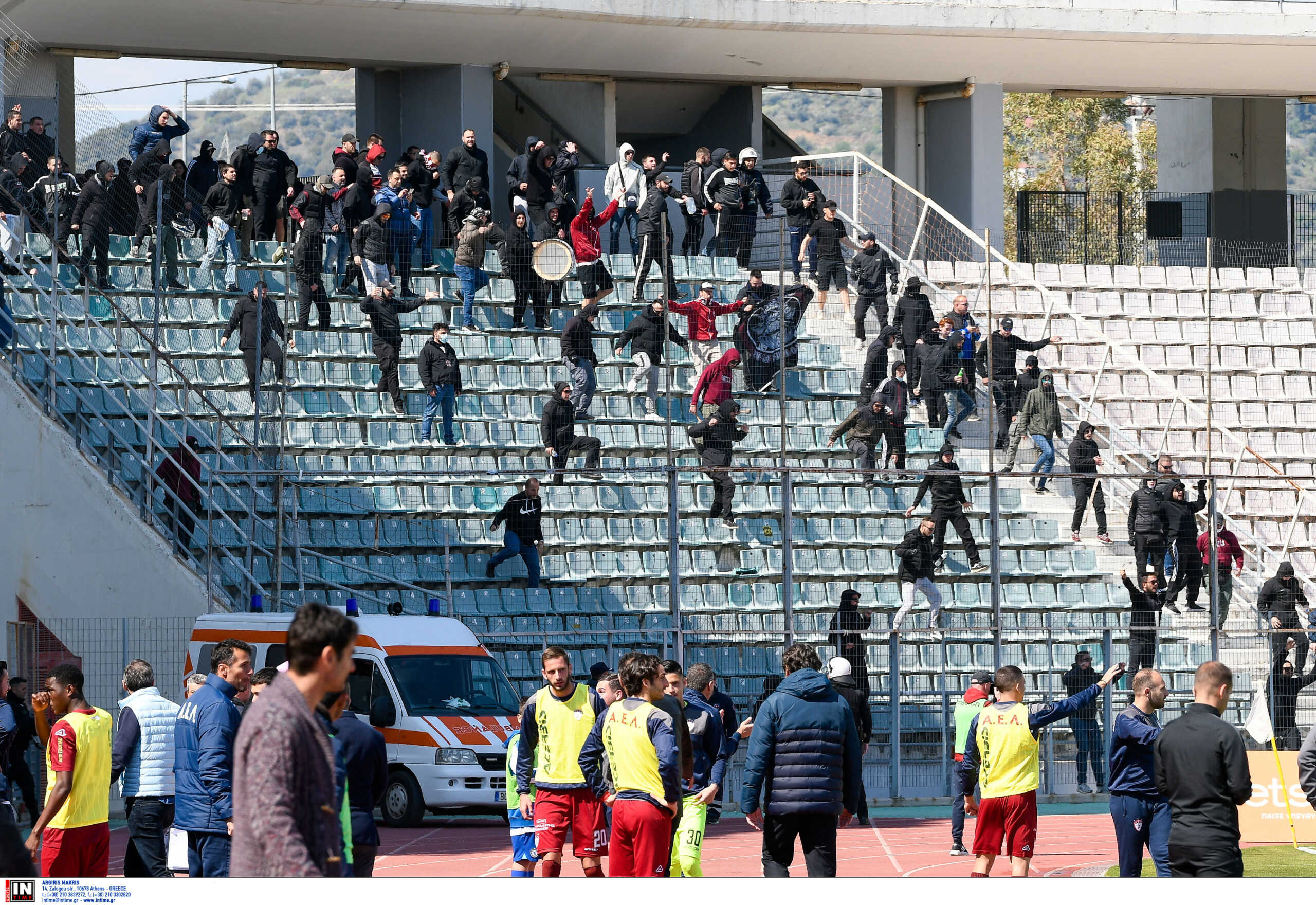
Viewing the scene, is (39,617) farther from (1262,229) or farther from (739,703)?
(1262,229)

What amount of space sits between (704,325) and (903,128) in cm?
1514

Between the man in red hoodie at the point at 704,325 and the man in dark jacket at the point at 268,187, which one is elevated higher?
the man in dark jacket at the point at 268,187

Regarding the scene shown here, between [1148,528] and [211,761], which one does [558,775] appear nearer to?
[211,761]

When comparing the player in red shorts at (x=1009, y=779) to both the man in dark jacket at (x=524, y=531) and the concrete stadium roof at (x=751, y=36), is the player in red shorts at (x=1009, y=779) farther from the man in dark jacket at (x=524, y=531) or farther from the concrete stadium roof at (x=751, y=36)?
the concrete stadium roof at (x=751, y=36)

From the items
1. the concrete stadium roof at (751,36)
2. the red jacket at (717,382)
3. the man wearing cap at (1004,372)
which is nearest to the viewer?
the red jacket at (717,382)

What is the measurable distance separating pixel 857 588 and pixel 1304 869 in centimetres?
827

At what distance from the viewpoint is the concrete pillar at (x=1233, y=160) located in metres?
36.6

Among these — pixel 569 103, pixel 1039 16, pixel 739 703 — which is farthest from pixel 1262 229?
pixel 739 703

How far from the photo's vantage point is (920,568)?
19953 mm

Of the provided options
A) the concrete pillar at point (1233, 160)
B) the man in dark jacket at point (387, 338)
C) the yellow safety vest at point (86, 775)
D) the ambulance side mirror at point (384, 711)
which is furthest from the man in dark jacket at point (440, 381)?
the concrete pillar at point (1233, 160)

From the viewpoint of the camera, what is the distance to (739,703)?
60.6 feet

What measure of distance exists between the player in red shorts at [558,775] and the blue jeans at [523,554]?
8.61 meters

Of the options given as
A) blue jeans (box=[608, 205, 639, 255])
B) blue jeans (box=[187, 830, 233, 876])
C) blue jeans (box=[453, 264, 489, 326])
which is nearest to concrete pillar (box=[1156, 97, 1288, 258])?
blue jeans (box=[608, 205, 639, 255])

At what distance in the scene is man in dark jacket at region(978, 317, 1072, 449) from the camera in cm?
2111
